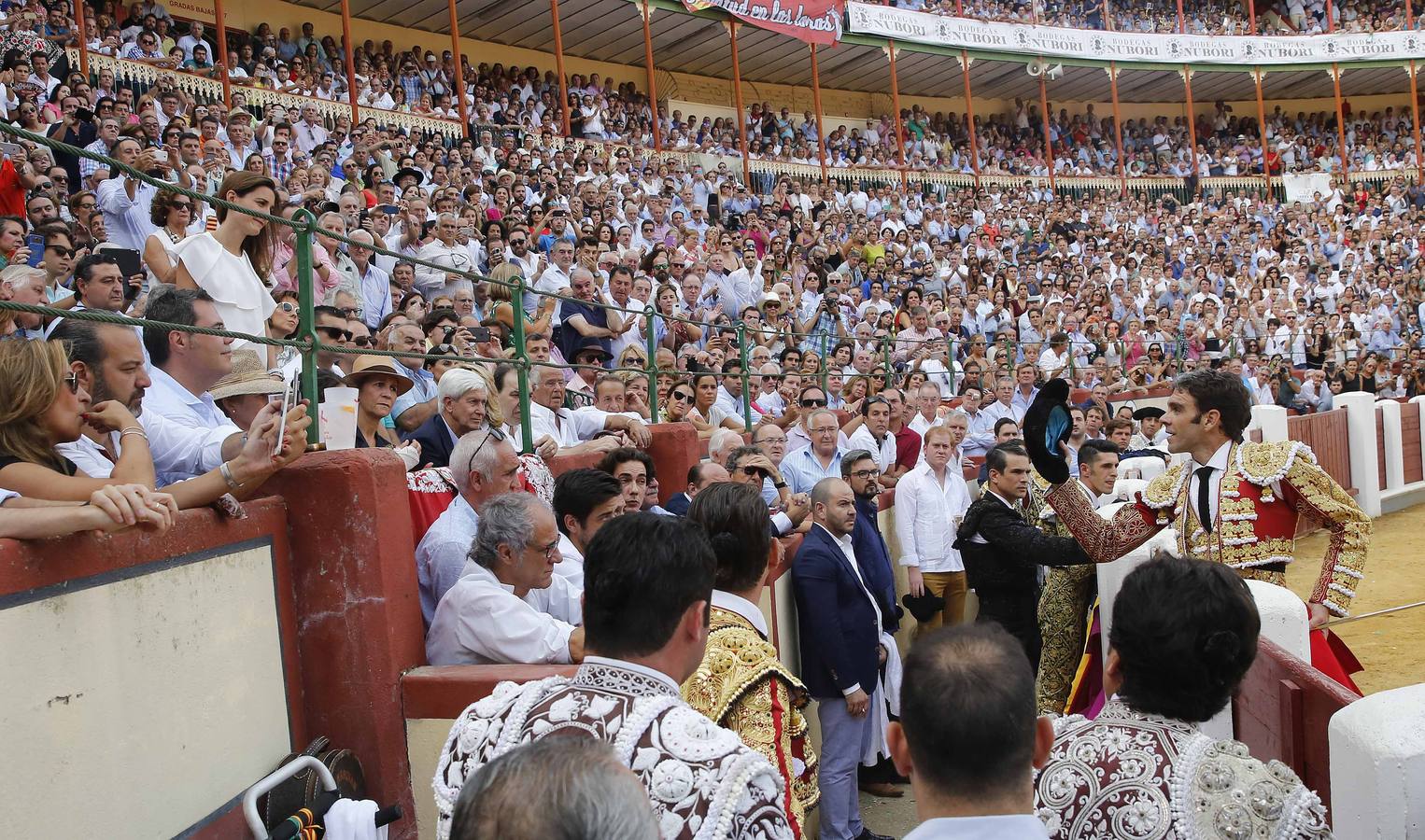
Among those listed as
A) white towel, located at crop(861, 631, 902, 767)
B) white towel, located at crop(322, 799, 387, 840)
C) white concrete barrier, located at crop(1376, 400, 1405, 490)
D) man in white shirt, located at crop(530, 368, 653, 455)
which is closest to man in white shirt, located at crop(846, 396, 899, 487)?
white towel, located at crop(861, 631, 902, 767)

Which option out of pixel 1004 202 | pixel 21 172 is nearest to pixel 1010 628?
pixel 21 172

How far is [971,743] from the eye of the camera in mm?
1608

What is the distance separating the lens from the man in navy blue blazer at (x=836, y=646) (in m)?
4.52

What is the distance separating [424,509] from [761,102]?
2364cm

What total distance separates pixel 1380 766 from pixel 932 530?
453 centimetres

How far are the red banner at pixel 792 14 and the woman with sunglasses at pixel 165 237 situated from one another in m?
17.0

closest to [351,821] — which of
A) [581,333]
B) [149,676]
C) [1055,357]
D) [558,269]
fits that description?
[149,676]

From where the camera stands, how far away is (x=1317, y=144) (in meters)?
31.2

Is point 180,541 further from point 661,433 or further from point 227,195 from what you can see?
point 661,433

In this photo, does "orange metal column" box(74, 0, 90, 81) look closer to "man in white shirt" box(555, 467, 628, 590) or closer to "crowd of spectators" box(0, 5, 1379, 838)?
"crowd of spectators" box(0, 5, 1379, 838)

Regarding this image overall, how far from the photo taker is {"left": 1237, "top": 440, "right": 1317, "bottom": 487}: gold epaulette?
386cm

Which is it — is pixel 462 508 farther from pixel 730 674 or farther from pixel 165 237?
pixel 165 237

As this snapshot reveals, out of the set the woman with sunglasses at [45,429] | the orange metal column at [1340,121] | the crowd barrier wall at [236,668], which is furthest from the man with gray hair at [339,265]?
the orange metal column at [1340,121]

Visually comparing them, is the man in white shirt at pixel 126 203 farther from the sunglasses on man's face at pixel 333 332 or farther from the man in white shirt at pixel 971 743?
the man in white shirt at pixel 971 743
